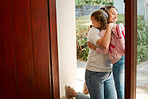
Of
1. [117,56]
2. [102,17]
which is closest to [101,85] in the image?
[117,56]

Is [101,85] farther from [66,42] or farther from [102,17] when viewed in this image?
[66,42]

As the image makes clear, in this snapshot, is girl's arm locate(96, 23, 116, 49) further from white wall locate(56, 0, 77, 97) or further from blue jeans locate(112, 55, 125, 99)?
white wall locate(56, 0, 77, 97)

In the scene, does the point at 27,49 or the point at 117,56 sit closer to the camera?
the point at 117,56

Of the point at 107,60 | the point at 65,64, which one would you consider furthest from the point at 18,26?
the point at 65,64

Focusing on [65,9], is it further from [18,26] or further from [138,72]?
[138,72]

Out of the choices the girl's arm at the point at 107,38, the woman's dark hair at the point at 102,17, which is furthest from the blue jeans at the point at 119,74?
the woman's dark hair at the point at 102,17

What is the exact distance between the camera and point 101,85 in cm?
166

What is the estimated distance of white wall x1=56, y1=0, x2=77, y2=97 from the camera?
2.33 m

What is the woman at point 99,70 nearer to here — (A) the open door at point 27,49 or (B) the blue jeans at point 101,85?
(B) the blue jeans at point 101,85

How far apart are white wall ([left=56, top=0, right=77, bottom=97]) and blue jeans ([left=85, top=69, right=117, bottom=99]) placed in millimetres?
723

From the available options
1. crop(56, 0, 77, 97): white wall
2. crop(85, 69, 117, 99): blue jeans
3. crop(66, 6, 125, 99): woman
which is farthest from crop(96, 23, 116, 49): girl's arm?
crop(56, 0, 77, 97): white wall

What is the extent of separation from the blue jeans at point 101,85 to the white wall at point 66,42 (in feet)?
2.37

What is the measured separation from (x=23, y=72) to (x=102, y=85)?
68 cm

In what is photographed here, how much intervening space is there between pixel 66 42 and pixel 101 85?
915mm
